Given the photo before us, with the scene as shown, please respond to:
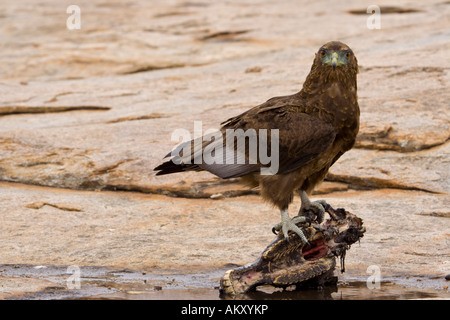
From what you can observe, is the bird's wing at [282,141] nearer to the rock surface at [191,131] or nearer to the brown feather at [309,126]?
the brown feather at [309,126]

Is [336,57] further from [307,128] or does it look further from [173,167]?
[173,167]

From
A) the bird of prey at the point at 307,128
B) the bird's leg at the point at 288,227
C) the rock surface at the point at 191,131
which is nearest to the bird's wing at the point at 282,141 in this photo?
the bird of prey at the point at 307,128

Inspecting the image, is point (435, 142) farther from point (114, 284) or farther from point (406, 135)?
point (114, 284)

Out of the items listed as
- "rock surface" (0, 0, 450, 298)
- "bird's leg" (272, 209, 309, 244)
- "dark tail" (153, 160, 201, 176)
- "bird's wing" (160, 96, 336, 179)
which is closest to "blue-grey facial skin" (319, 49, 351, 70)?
"bird's wing" (160, 96, 336, 179)

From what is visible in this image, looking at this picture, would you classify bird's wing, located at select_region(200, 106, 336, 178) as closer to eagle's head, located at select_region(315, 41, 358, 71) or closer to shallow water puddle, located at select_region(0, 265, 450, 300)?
eagle's head, located at select_region(315, 41, 358, 71)

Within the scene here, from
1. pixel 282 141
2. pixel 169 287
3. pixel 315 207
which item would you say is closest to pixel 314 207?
pixel 315 207

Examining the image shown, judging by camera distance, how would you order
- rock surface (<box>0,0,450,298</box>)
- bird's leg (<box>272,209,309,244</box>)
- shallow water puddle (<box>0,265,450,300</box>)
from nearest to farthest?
shallow water puddle (<box>0,265,450,300</box>), bird's leg (<box>272,209,309,244</box>), rock surface (<box>0,0,450,298</box>)

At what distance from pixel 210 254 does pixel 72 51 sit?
9921mm

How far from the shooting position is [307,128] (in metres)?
6.30

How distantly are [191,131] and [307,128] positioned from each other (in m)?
3.90

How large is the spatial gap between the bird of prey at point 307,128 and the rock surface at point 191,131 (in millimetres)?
811

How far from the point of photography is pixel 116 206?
27.7 feet

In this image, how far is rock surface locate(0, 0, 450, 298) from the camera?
7.27 m

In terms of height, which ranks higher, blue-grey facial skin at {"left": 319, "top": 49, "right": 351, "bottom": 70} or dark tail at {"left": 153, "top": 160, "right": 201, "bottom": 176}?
blue-grey facial skin at {"left": 319, "top": 49, "right": 351, "bottom": 70}
